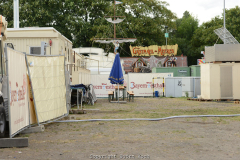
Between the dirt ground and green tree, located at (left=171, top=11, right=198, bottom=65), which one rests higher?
green tree, located at (left=171, top=11, right=198, bottom=65)

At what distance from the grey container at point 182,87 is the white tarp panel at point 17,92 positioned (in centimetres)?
2131

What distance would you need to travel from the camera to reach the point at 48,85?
10.3 m

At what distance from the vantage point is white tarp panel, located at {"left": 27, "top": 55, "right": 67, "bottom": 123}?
9734 mm

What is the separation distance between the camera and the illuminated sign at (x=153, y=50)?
50.6 metres

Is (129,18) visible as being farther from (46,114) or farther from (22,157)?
(22,157)

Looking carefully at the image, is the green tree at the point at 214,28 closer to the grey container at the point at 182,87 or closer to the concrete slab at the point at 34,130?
the grey container at the point at 182,87

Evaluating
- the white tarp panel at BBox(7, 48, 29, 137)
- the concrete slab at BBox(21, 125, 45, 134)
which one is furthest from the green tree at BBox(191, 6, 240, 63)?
the white tarp panel at BBox(7, 48, 29, 137)

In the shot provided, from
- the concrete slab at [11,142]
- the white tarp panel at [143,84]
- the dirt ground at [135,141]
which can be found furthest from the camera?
the white tarp panel at [143,84]

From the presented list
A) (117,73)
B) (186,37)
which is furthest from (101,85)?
(186,37)

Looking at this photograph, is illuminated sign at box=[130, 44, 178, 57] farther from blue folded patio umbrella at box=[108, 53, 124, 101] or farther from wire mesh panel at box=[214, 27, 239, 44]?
blue folded patio umbrella at box=[108, 53, 124, 101]

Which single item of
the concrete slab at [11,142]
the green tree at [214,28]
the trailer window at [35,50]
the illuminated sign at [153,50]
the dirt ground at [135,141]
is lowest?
the dirt ground at [135,141]

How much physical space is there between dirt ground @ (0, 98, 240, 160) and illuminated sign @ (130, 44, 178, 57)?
130 ft

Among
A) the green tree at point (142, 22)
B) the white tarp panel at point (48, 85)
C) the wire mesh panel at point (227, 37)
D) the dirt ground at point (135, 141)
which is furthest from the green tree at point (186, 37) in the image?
the dirt ground at point (135, 141)

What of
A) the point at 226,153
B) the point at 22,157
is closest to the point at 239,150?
the point at 226,153
